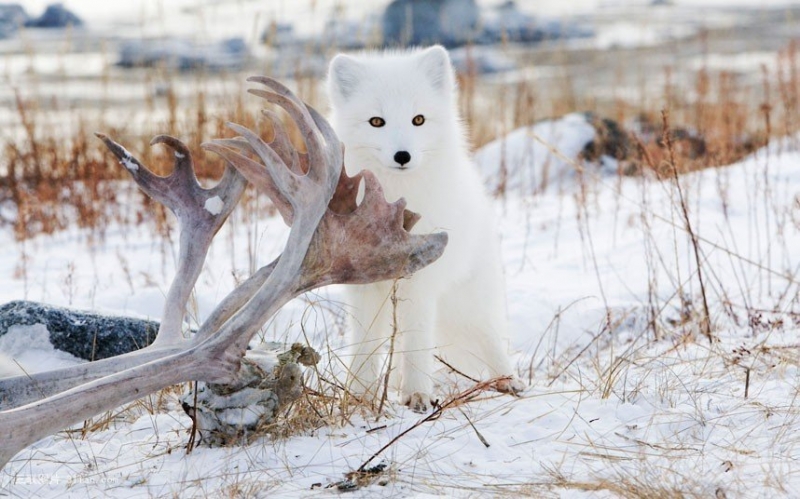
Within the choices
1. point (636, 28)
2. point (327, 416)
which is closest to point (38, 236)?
point (327, 416)

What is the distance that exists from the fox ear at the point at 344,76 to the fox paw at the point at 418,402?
127 centimetres

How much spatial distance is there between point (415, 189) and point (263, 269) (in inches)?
31.2

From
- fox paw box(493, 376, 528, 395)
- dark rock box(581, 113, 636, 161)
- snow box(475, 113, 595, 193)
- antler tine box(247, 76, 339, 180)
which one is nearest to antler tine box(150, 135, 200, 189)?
antler tine box(247, 76, 339, 180)

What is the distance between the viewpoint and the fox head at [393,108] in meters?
3.31

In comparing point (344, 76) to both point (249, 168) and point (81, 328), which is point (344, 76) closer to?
point (249, 168)

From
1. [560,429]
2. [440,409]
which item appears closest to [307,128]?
[440,409]

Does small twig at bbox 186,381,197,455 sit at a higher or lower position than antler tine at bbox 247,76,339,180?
lower

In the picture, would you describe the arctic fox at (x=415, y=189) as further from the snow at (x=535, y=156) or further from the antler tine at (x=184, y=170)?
the snow at (x=535, y=156)

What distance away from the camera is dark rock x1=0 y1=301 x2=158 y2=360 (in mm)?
3549

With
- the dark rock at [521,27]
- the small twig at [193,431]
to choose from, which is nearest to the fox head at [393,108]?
the small twig at [193,431]

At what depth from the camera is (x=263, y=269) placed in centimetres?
294

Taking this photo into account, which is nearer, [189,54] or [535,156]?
[535,156]

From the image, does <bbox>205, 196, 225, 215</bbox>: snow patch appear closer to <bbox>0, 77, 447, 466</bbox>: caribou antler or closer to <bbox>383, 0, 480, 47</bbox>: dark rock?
<bbox>0, 77, 447, 466</bbox>: caribou antler

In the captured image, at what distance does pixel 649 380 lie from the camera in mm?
3305
